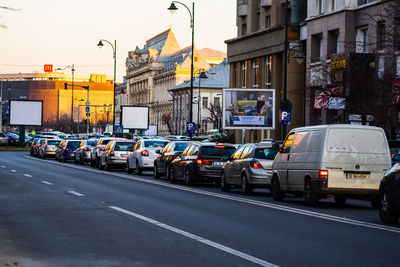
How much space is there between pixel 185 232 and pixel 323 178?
7074mm

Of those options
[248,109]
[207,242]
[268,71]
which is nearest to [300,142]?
[207,242]

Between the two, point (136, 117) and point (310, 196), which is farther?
point (136, 117)

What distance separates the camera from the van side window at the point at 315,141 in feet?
64.3

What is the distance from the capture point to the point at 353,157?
19484 millimetres

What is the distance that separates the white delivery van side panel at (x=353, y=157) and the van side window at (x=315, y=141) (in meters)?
0.24

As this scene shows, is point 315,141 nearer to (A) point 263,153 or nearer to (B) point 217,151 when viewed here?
→ (A) point 263,153

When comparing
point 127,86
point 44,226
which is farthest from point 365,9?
point 127,86

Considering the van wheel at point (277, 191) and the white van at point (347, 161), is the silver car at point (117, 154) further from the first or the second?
the white van at point (347, 161)

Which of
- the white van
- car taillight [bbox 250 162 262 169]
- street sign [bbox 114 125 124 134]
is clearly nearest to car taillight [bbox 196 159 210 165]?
car taillight [bbox 250 162 262 169]

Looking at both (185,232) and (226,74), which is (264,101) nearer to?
(185,232)

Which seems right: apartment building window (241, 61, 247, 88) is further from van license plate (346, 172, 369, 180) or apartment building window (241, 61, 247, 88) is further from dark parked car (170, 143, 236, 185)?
van license plate (346, 172, 369, 180)

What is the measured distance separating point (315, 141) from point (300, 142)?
104 cm

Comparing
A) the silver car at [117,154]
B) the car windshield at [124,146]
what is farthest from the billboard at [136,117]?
the car windshield at [124,146]

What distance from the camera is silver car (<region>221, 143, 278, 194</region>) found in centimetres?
2447
